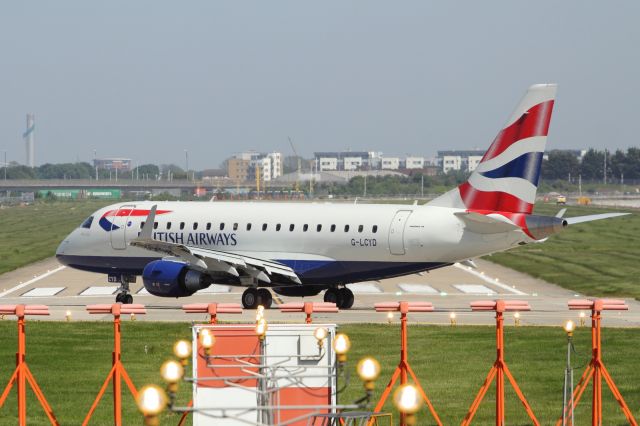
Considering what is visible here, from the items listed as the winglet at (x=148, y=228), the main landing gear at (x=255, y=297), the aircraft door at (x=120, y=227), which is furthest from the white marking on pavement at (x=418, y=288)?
the winglet at (x=148, y=228)

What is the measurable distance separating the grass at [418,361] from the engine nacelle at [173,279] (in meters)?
3.72

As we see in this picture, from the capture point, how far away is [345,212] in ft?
157

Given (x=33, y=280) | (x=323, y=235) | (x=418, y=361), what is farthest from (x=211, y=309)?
(x=33, y=280)

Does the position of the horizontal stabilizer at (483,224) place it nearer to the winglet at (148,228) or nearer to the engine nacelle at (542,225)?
the engine nacelle at (542,225)

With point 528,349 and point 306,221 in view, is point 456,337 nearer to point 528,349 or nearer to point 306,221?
point 528,349

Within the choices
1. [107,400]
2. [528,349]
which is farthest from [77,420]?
[528,349]

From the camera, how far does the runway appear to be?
45.8 metres

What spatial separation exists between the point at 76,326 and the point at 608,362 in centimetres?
1696

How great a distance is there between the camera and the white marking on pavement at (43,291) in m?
57.0

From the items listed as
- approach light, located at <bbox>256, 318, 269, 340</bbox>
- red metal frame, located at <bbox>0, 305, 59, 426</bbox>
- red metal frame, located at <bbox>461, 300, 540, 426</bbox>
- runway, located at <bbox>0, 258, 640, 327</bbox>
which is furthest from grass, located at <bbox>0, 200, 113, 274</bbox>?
approach light, located at <bbox>256, 318, 269, 340</bbox>

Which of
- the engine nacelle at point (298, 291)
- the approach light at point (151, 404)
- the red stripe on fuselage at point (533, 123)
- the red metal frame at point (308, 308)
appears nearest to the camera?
the approach light at point (151, 404)

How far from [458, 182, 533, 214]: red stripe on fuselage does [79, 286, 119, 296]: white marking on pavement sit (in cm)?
1877

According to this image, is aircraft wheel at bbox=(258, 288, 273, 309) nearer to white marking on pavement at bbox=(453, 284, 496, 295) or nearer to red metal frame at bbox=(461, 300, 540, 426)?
white marking on pavement at bbox=(453, 284, 496, 295)

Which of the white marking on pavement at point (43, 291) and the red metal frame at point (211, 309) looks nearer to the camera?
the red metal frame at point (211, 309)
